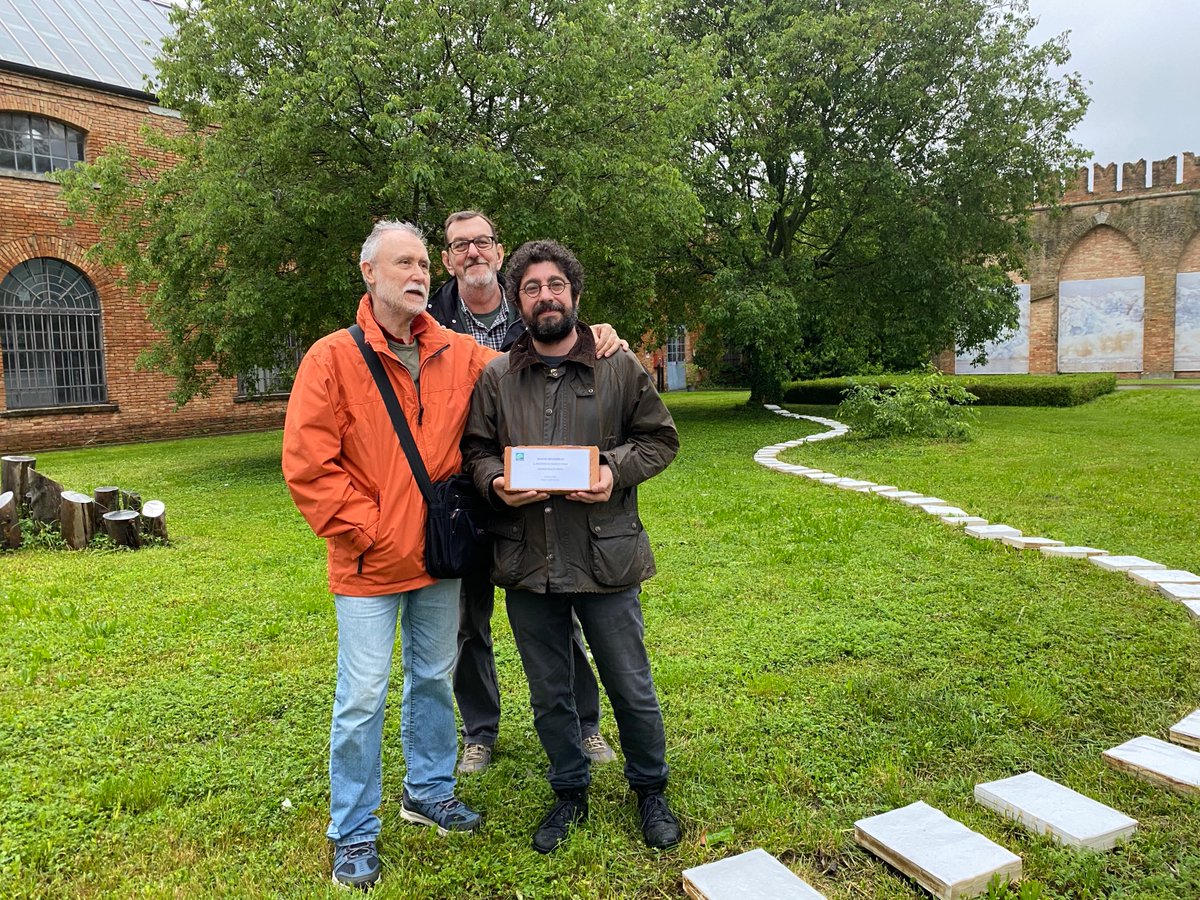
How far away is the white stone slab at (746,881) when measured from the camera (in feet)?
7.55

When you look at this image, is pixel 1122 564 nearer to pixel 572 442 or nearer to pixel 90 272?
pixel 572 442

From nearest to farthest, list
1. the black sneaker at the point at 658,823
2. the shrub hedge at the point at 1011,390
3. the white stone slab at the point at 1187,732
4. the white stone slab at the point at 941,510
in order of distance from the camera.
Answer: the black sneaker at the point at 658,823
the white stone slab at the point at 1187,732
the white stone slab at the point at 941,510
the shrub hedge at the point at 1011,390

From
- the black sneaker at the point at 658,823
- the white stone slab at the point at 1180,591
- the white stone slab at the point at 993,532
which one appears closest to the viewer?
the black sneaker at the point at 658,823

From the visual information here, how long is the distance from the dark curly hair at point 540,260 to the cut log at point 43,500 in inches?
264

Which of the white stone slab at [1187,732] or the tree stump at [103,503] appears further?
the tree stump at [103,503]

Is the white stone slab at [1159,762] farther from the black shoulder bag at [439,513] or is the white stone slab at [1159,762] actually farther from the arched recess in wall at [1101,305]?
the arched recess in wall at [1101,305]

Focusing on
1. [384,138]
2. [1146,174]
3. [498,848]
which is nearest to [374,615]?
[498,848]

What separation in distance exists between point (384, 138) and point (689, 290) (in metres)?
9.73

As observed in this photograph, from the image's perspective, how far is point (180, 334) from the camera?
484 inches

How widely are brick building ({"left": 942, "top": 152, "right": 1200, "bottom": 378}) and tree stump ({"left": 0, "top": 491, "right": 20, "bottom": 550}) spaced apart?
1181 inches

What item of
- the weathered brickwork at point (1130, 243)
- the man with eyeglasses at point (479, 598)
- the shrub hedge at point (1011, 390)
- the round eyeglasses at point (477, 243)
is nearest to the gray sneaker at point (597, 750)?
the man with eyeglasses at point (479, 598)

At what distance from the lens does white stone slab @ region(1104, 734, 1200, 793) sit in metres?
2.81

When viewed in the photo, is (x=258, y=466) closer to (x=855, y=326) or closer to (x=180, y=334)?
(x=180, y=334)

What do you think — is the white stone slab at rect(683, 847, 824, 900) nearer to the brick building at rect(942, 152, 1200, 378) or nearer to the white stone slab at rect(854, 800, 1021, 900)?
the white stone slab at rect(854, 800, 1021, 900)
